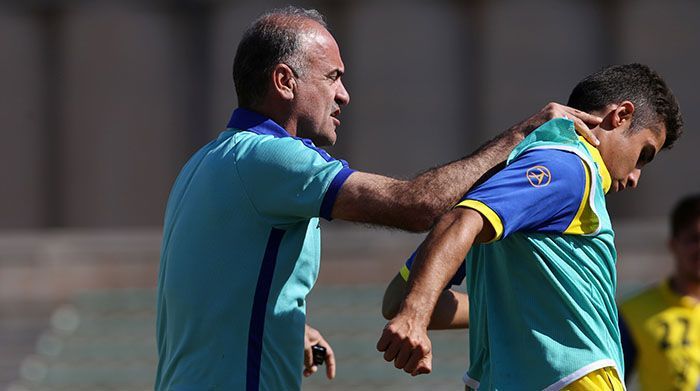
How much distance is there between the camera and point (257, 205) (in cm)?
380

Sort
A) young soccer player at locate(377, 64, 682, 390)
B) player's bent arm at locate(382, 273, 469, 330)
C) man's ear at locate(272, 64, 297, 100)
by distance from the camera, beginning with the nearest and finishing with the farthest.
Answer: young soccer player at locate(377, 64, 682, 390) < man's ear at locate(272, 64, 297, 100) < player's bent arm at locate(382, 273, 469, 330)

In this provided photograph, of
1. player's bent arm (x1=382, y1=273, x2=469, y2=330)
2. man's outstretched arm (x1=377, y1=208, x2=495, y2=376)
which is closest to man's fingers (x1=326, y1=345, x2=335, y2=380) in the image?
player's bent arm (x1=382, y1=273, x2=469, y2=330)

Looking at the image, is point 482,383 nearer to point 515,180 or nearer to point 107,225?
point 515,180

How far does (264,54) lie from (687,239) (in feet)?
11.2

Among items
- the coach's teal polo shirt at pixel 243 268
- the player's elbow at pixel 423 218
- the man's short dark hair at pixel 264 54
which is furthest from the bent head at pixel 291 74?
the player's elbow at pixel 423 218

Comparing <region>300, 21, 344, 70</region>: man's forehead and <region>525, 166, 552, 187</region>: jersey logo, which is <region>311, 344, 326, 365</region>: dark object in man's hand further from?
<region>525, 166, 552, 187</region>: jersey logo

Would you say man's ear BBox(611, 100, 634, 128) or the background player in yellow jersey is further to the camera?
the background player in yellow jersey

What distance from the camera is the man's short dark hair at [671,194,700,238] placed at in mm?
6887

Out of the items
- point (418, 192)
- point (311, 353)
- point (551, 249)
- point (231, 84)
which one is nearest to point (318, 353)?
point (311, 353)

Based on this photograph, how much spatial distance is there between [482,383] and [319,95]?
0.94 metres

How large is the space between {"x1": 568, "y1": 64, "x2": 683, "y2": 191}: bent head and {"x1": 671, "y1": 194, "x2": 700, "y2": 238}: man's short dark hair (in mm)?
3040

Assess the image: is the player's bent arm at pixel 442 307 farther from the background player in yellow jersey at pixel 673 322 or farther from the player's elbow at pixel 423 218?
the background player in yellow jersey at pixel 673 322

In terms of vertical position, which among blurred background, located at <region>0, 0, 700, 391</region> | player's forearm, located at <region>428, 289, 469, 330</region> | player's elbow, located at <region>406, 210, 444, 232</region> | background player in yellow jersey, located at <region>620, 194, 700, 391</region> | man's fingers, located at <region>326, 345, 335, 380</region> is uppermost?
player's elbow, located at <region>406, 210, 444, 232</region>

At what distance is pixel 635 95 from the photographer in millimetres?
3857
